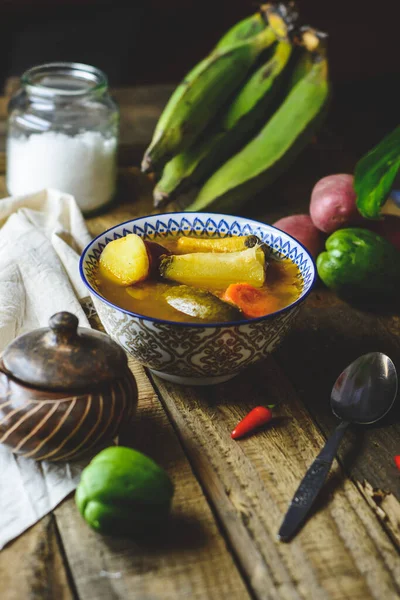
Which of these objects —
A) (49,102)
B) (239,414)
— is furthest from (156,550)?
(49,102)

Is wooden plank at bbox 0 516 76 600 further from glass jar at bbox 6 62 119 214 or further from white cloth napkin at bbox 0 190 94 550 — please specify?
glass jar at bbox 6 62 119 214

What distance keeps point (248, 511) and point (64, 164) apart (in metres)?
1.20

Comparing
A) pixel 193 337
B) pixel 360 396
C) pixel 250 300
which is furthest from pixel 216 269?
pixel 360 396

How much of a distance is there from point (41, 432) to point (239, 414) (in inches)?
14.8

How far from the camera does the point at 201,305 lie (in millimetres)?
1190

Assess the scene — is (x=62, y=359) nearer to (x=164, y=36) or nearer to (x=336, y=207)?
(x=336, y=207)

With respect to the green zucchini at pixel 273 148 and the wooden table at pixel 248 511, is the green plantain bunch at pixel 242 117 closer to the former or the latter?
the green zucchini at pixel 273 148

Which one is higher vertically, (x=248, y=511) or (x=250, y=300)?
(x=250, y=300)

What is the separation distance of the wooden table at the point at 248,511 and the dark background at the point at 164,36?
2277 mm

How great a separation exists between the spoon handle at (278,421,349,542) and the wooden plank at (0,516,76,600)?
30cm

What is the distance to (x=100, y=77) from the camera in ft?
6.64

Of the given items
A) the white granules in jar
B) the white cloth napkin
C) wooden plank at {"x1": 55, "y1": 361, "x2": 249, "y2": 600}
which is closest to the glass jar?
the white granules in jar

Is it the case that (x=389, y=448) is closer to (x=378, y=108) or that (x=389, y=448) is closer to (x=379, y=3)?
(x=378, y=108)

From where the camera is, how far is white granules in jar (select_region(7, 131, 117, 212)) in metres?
1.92
